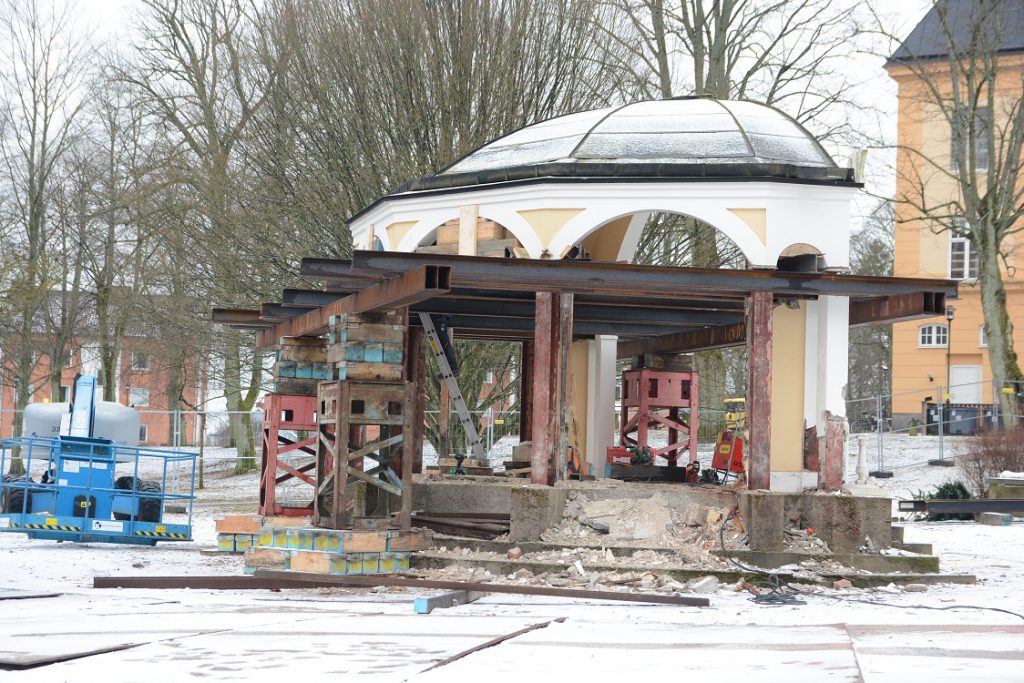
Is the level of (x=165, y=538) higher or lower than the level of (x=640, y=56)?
lower

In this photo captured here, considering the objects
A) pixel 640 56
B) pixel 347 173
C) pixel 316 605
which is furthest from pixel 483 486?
pixel 640 56

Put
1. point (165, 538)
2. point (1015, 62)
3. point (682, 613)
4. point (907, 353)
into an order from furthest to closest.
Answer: point (907, 353) → point (1015, 62) → point (165, 538) → point (682, 613)

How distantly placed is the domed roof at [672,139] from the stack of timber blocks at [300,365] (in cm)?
320

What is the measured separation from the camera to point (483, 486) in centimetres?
1839

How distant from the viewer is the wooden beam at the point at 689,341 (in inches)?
845

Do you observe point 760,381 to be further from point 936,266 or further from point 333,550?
point 936,266

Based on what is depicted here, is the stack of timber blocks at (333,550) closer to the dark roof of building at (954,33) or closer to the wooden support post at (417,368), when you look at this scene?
the wooden support post at (417,368)

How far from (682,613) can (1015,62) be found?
132 ft

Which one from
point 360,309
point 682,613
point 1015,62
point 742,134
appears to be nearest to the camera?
point 682,613

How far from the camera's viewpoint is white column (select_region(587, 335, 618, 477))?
23.1 meters

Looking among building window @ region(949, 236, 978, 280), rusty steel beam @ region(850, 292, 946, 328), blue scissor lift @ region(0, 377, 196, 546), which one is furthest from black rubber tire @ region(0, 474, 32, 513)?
building window @ region(949, 236, 978, 280)

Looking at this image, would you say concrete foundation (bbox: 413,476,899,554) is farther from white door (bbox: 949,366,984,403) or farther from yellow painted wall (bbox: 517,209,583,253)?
white door (bbox: 949,366,984,403)

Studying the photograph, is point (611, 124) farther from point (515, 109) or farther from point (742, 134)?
point (515, 109)

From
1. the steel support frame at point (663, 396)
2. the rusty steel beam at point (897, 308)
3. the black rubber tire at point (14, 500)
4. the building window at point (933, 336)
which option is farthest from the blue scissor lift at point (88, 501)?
the building window at point (933, 336)
